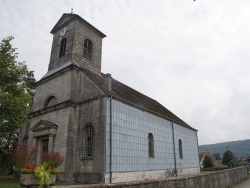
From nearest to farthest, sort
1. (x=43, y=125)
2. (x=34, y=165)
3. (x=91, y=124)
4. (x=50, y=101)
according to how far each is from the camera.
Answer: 1. (x=34, y=165)
2. (x=91, y=124)
3. (x=43, y=125)
4. (x=50, y=101)

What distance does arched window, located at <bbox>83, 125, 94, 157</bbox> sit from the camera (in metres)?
15.6

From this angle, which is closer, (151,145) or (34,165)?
(34,165)

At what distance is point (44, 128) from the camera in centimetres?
1772

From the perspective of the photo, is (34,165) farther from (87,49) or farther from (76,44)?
(87,49)

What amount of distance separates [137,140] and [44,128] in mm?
7446

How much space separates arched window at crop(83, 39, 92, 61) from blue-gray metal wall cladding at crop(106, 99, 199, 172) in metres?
7.63

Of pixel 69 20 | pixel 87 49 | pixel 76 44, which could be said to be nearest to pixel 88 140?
pixel 76 44

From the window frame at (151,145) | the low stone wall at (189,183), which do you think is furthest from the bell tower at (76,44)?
the low stone wall at (189,183)

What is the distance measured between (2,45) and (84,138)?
906 cm

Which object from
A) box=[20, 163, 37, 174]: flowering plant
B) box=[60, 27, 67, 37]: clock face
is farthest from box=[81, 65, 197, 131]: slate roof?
box=[20, 163, 37, 174]: flowering plant

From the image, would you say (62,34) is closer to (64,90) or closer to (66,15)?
(66,15)

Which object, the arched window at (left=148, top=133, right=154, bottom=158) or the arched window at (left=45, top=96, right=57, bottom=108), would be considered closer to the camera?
the arched window at (left=148, top=133, right=154, bottom=158)

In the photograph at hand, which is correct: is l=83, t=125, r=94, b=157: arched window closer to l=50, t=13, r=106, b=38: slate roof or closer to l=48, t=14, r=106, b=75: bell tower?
l=48, t=14, r=106, b=75: bell tower

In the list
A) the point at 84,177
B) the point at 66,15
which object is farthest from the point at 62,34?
the point at 84,177
